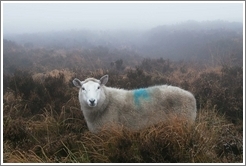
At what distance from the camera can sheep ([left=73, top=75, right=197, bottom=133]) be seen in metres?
5.60

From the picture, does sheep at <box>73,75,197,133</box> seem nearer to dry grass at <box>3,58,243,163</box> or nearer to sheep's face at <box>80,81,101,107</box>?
sheep's face at <box>80,81,101,107</box>

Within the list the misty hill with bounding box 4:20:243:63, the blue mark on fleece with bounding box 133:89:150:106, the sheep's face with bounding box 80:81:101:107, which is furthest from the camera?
the misty hill with bounding box 4:20:243:63

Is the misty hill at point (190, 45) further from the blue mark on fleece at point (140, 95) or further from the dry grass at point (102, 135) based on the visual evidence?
the blue mark on fleece at point (140, 95)

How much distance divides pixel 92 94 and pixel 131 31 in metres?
58.1

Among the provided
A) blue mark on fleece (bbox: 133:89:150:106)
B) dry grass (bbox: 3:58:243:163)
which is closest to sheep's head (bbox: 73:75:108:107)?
dry grass (bbox: 3:58:243:163)

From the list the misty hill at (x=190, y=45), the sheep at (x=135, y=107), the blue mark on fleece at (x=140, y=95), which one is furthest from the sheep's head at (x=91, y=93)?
the misty hill at (x=190, y=45)

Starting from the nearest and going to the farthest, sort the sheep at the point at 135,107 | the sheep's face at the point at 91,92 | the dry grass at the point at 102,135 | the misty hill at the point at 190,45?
the dry grass at the point at 102,135 < the sheep's face at the point at 91,92 < the sheep at the point at 135,107 < the misty hill at the point at 190,45

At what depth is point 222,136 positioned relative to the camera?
571 centimetres

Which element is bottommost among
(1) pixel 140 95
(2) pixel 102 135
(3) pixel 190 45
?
(3) pixel 190 45

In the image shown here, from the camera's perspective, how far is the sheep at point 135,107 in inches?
220

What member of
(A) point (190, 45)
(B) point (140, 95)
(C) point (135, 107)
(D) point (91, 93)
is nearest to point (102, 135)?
(D) point (91, 93)

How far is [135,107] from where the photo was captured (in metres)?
5.71

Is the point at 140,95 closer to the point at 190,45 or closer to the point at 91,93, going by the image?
the point at 91,93

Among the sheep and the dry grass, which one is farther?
the sheep
